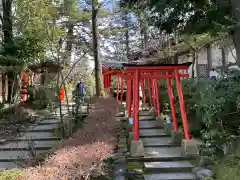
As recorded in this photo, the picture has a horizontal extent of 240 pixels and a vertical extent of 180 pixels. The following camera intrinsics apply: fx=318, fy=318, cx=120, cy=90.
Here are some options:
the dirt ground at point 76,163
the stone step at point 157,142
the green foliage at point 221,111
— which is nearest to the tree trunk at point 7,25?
the stone step at point 157,142

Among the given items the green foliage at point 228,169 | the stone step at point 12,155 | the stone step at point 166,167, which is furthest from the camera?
the stone step at point 12,155

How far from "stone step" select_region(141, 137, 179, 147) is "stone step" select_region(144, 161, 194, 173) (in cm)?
127

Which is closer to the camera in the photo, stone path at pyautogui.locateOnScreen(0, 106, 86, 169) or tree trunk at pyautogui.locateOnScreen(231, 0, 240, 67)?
tree trunk at pyautogui.locateOnScreen(231, 0, 240, 67)

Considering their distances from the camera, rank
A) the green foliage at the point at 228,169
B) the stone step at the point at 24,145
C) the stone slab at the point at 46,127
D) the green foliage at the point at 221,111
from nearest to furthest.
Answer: the green foliage at the point at 228,169
the green foliage at the point at 221,111
the stone step at the point at 24,145
the stone slab at the point at 46,127

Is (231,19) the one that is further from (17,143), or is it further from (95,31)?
(95,31)

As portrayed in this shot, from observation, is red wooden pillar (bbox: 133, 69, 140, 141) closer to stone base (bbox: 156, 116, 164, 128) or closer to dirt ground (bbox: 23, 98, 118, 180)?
dirt ground (bbox: 23, 98, 118, 180)

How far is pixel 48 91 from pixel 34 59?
6.11ft

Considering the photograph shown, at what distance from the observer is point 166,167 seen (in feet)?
23.2

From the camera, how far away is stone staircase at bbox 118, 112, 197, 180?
267 inches

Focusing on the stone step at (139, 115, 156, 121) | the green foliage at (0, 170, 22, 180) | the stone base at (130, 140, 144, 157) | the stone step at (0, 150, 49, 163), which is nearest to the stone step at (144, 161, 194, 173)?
the stone base at (130, 140, 144, 157)

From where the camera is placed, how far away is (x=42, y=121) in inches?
522

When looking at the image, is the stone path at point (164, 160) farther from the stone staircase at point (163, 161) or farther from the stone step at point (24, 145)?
the stone step at point (24, 145)

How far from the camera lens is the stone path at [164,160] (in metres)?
6.78

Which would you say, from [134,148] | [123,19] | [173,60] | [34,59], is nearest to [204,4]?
[134,148]
